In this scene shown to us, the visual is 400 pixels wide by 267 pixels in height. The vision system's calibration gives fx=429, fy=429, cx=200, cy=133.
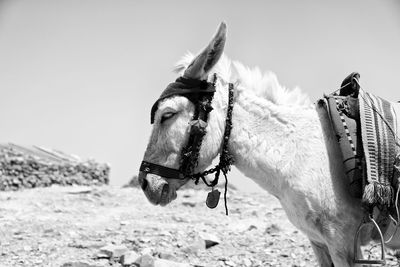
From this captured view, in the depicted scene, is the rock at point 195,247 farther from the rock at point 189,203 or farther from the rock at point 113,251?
the rock at point 189,203

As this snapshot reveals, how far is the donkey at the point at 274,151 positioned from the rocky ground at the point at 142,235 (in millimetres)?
2639

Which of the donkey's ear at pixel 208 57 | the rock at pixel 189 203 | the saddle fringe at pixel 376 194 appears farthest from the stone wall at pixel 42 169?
the saddle fringe at pixel 376 194

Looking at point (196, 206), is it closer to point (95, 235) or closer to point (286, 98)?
point (95, 235)

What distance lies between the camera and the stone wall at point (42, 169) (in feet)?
49.6

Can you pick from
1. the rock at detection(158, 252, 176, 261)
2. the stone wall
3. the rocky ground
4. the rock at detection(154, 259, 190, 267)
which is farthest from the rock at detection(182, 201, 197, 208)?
the stone wall

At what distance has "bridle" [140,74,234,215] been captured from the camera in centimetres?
280

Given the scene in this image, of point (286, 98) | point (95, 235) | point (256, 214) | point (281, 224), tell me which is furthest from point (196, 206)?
point (286, 98)

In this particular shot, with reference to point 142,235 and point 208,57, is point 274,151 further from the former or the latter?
point 142,235

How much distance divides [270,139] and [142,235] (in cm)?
443

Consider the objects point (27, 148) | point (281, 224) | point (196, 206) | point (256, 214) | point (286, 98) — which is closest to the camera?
point (286, 98)

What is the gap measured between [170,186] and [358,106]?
135 cm

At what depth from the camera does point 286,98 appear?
3105 mm

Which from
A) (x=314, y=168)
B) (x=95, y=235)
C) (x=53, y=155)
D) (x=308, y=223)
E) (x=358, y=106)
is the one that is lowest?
(x=95, y=235)

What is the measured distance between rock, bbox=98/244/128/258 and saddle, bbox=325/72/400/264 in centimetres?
368
